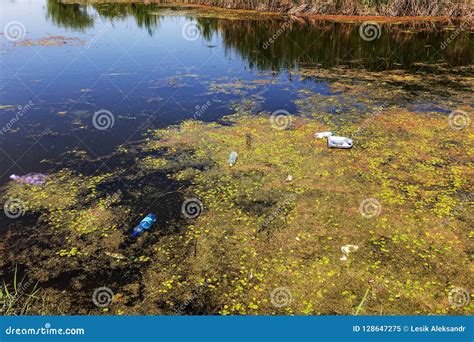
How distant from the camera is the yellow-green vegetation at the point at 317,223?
455cm

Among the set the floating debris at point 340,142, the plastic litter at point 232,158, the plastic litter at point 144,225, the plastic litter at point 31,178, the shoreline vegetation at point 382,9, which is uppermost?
the shoreline vegetation at point 382,9

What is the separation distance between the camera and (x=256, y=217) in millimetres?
5891

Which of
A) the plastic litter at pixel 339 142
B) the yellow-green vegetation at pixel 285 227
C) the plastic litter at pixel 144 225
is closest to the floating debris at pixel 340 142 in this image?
the plastic litter at pixel 339 142

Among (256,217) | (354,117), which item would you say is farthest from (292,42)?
(256,217)

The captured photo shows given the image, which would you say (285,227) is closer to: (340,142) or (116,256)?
(116,256)

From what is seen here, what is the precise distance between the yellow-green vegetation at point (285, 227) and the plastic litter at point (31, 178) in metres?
A: 0.13

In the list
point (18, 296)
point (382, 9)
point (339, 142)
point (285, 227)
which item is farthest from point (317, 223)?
point (382, 9)

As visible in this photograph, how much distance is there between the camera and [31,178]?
683 centimetres

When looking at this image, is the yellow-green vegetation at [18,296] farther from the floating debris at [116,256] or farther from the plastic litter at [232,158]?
the plastic litter at [232,158]

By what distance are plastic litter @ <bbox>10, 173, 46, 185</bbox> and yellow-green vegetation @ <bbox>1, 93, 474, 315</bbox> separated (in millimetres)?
133

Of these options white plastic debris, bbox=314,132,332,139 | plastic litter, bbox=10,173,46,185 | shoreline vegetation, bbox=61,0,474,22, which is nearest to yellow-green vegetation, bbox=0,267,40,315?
plastic litter, bbox=10,173,46,185

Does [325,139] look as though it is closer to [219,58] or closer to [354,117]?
[354,117]

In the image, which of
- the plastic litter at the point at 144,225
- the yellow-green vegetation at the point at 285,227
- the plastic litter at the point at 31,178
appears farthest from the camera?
the plastic litter at the point at 31,178

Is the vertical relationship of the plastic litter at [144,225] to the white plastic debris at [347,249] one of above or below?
above
